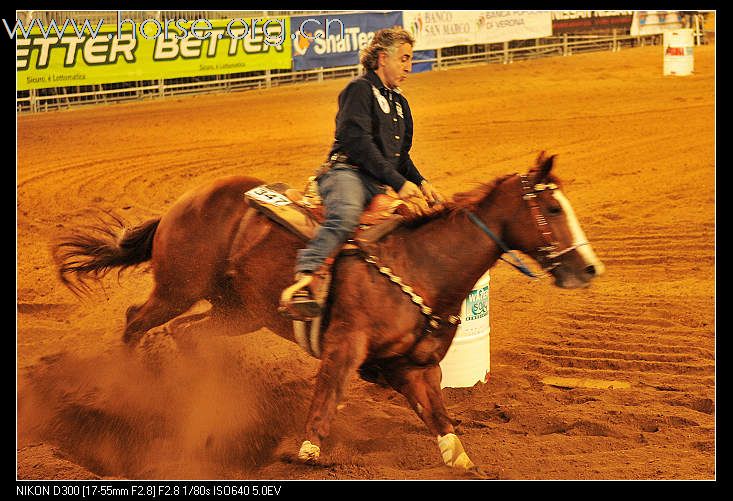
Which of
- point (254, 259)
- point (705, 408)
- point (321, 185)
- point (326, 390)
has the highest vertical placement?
point (321, 185)

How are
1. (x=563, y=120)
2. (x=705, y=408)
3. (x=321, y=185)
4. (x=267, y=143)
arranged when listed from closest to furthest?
1. (x=321, y=185)
2. (x=705, y=408)
3. (x=267, y=143)
4. (x=563, y=120)

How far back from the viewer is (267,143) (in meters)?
14.2

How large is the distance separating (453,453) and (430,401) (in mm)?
321

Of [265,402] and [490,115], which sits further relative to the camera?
[490,115]

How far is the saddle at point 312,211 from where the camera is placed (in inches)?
197

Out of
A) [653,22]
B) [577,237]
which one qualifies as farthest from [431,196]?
[653,22]

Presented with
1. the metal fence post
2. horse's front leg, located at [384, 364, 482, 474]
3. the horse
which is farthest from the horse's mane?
the metal fence post

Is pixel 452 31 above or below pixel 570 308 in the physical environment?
above

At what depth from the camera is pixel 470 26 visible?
20.4m

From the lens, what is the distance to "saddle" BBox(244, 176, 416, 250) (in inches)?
197

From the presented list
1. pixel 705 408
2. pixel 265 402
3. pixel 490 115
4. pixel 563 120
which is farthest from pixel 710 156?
pixel 265 402

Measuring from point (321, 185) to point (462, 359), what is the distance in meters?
1.74

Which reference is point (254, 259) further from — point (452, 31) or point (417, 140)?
point (452, 31)

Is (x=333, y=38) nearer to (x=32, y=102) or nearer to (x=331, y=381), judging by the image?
(x=32, y=102)
